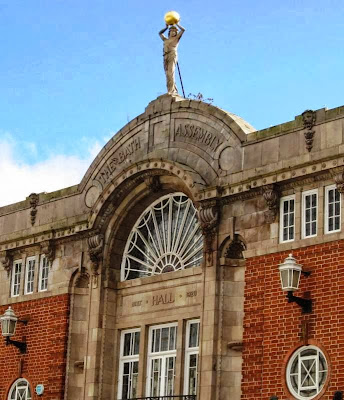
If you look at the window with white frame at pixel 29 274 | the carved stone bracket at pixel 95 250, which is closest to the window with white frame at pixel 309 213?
the carved stone bracket at pixel 95 250

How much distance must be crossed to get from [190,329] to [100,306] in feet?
10.7

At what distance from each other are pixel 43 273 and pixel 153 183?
533cm

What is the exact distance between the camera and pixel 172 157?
3161 centimetres

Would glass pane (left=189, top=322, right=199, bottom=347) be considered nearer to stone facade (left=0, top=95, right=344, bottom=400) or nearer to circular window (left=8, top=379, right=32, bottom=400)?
stone facade (left=0, top=95, right=344, bottom=400)

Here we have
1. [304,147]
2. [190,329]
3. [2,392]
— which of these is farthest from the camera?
[2,392]

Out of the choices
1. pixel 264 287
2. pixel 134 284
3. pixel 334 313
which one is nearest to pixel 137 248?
pixel 134 284

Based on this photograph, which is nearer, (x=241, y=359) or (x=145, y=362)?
(x=241, y=359)

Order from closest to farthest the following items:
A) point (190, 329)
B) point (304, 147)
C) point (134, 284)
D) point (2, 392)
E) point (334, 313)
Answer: point (334, 313), point (304, 147), point (190, 329), point (134, 284), point (2, 392)

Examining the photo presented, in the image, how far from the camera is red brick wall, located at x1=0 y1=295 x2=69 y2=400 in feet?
109

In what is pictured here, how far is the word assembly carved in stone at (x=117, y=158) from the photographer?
33000 millimetres

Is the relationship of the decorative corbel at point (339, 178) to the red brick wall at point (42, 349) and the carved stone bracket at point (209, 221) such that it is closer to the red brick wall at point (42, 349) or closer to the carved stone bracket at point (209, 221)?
the carved stone bracket at point (209, 221)

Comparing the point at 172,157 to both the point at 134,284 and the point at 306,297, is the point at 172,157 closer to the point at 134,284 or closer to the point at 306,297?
the point at 134,284

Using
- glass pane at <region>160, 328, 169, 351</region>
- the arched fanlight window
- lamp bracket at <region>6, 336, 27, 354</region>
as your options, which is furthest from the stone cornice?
lamp bracket at <region>6, 336, 27, 354</region>

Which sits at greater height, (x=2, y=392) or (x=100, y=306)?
(x=100, y=306)
